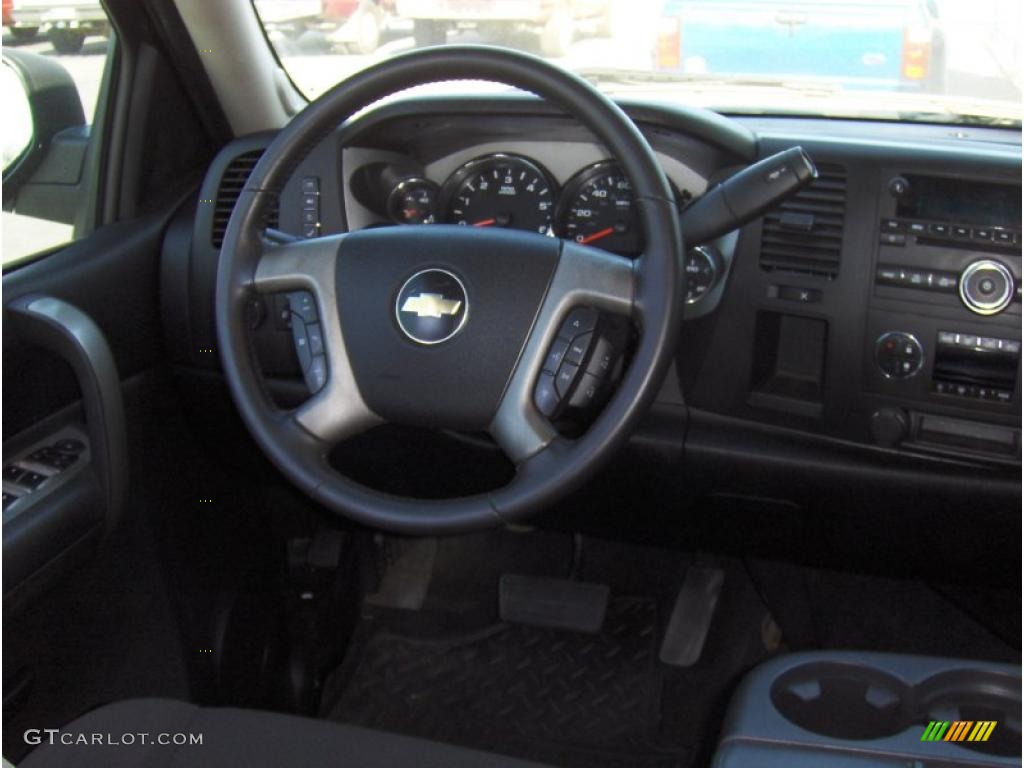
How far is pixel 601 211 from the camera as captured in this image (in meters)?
2.06

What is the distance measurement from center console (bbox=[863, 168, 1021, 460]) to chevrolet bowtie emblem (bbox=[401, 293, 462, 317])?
0.77 metres

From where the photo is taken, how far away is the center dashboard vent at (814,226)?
1.92 metres

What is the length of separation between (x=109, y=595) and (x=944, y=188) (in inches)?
64.1

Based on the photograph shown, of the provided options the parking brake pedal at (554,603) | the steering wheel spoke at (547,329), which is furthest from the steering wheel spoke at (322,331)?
the parking brake pedal at (554,603)

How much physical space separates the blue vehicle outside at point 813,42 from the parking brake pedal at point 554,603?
3.98ft

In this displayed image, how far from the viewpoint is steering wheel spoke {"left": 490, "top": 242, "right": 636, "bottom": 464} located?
1.50 metres

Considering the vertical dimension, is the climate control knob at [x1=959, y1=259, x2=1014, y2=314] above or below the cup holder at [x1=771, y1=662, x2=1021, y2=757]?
above

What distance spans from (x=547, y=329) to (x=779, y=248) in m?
0.63

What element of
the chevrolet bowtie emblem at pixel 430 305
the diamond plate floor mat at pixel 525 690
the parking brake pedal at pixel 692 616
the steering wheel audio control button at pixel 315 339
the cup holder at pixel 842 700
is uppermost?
the chevrolet bowtie emblem at pixel 430 305

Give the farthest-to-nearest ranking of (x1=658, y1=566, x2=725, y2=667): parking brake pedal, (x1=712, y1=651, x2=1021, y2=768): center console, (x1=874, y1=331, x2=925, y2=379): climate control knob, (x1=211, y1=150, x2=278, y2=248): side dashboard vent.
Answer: (x1=658, y1=566, x2=725, y2=667): parking brake pedal < (x1=211, y1=150, x2=278, y2=248): side dashboard vent < (x1=874, y1=331, x2=925, y2=379): climate control knob < (x1=712, y1=651, x2=1021, y2=768): center console

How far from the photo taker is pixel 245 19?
2357 millimetres

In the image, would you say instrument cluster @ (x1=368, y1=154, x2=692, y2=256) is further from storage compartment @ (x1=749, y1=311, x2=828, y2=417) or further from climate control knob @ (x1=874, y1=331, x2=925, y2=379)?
climate control knob @ (x1=874, y1=331, x2=925, y2=379)

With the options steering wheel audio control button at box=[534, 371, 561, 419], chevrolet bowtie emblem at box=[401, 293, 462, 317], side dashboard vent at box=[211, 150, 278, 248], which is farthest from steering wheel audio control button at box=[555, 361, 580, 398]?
side dashboard vent at box=[211, 150, 278, 248]

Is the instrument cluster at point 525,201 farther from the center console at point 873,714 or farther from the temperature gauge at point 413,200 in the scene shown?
the center console at point 873,714
